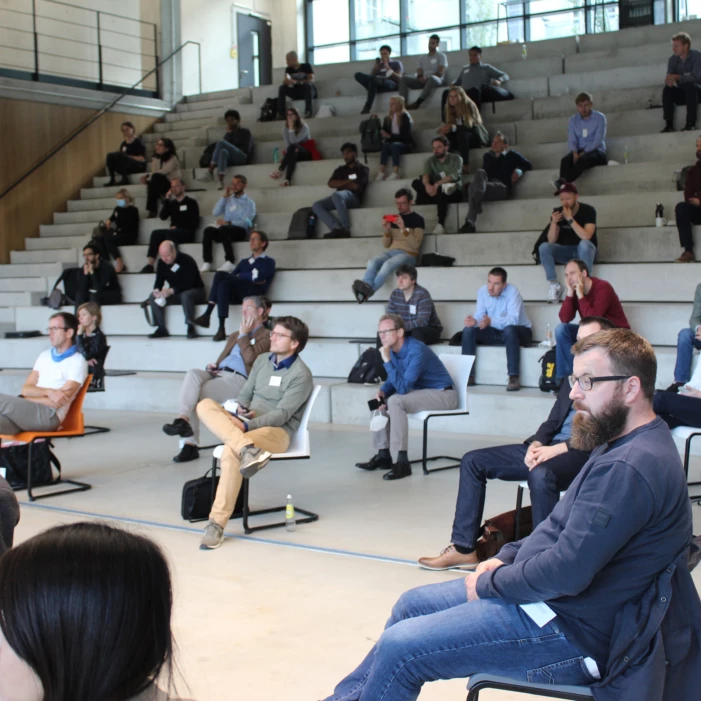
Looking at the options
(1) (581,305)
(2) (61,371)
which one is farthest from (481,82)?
(2) (61,371)

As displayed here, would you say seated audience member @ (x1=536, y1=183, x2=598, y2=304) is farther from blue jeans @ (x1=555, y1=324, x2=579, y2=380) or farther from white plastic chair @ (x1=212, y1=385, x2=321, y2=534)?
white plastic chair @ (x1=212, y1=385, x2=321, y2=534)

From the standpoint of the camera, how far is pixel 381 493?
215 inches

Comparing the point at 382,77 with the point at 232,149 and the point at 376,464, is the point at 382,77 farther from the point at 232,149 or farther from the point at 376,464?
the point at 376,464

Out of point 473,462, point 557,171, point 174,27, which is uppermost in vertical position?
point 174,27

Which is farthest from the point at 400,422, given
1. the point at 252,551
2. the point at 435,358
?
the point at 252,551

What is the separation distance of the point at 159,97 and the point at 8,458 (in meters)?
11.0

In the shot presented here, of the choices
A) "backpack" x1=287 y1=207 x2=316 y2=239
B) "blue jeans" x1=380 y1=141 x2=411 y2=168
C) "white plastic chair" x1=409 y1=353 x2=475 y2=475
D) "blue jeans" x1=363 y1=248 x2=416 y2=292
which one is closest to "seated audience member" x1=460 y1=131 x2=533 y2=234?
"blue jeans" x1=363 y1=248 x2=416 y2=292

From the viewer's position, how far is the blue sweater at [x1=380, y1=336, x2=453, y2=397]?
19.7 ft

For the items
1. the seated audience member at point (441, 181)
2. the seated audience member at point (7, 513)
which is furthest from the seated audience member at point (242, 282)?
the seated audience member at point (7, 513)

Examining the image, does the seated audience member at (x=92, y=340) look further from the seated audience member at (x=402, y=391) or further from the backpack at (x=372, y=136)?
the backpack at (x=372, y=136)

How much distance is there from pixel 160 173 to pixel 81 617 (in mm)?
11639

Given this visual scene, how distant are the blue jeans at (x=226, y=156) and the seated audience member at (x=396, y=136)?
86.4 inches

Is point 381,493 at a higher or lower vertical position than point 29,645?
lower

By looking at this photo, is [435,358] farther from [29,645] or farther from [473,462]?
[29,645]
